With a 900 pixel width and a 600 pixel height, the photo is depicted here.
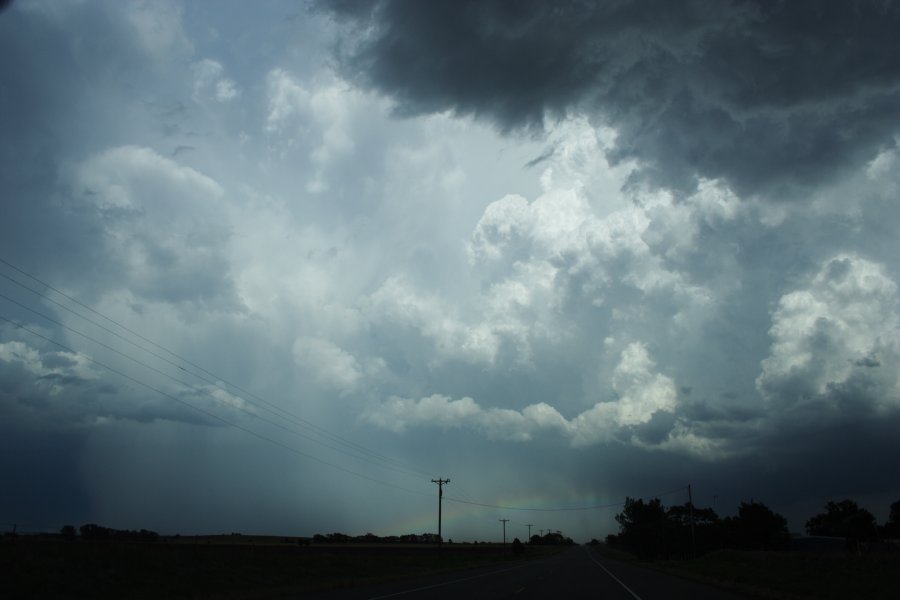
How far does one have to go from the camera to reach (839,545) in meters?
115

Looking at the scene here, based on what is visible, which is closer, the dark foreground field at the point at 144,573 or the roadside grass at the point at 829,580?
the dark foreground field at the point at 144,573

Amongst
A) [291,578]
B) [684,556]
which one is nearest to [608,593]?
[291,578]

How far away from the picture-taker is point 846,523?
139m

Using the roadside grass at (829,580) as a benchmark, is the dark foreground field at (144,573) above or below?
above

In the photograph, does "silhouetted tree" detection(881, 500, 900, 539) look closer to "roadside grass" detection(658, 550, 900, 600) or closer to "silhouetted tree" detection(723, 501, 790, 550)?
"silhouetted tree" detection(723, 501, 790, 550)

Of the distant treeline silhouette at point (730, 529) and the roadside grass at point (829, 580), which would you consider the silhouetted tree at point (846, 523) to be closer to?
the distant treeline silhouette at point (730, 529)

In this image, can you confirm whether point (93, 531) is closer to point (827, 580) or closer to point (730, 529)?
point (827, 580)

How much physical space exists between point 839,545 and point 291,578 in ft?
378

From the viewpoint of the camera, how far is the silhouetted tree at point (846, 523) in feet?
425

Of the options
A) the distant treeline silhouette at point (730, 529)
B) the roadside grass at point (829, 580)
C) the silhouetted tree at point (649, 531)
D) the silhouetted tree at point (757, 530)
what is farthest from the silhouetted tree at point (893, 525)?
the roadside grass at point (829, 580)

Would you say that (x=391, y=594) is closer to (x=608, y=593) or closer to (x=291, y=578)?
(x=608, y=593)

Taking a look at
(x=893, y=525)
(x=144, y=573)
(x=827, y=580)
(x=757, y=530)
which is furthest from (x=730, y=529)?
(x=144, y=573)

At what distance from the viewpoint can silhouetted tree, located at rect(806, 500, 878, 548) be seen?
130m

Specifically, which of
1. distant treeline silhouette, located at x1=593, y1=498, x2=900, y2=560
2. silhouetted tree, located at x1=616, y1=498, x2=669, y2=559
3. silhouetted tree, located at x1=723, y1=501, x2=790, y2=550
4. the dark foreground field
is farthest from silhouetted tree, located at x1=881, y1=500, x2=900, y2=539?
the dark foreground field
